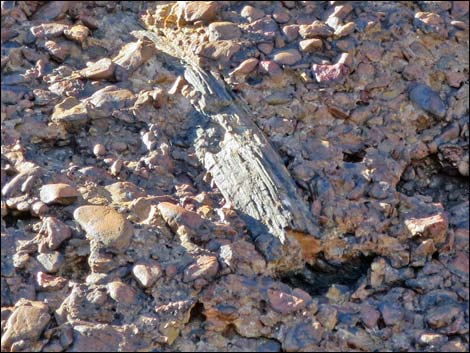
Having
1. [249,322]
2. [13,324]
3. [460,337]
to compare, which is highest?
[13,324]

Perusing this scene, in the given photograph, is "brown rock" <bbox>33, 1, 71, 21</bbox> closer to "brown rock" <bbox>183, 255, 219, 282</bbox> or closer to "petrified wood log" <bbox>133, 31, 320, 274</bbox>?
"petrified wood log" <bbox>133, 31, 320, 274</bbox>

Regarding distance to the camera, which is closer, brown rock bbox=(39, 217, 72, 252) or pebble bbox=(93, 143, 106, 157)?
brown rock bbox=(39, 217, 72, 252)

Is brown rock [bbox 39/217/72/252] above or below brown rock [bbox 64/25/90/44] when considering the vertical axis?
below

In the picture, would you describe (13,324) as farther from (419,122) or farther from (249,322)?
(419,122)

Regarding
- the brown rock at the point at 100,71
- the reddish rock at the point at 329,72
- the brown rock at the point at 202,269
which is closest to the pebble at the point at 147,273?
the brown rock at the point at 202,269

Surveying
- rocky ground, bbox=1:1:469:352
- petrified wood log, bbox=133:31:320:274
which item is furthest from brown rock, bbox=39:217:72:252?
petrified wood log, bbox=133:31:320:274

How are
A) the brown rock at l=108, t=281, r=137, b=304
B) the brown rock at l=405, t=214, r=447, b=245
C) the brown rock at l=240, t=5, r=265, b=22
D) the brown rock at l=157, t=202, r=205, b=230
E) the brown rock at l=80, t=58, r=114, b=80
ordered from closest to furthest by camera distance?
the brown rock at l=108, t=281, r=137, b=304
the brown rock at l=157, t=202, r=205, b=230
the brown rock at l=405, t=214, r=447, b=245
the brown rock at l=80, t=58, r=114, b=80
the brown rock at l=240, t=5, r=265, b=22

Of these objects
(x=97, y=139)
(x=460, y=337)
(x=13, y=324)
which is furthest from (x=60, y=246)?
(x=460, y=337)
